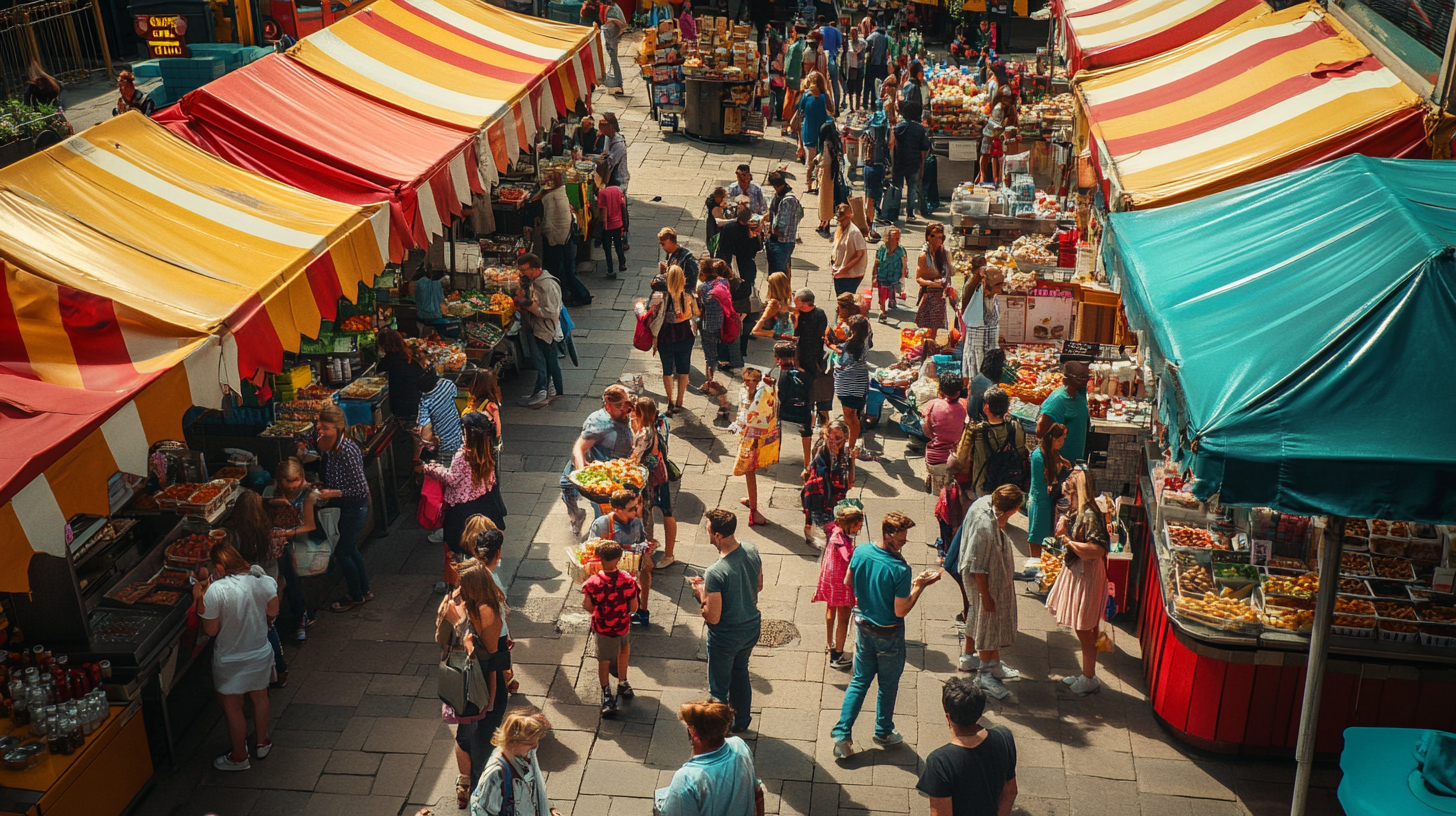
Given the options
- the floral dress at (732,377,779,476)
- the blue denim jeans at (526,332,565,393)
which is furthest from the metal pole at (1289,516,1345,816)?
the blue denim jeans at (526,332,565,393)

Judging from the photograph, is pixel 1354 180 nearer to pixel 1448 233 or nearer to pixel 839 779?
pixel 1448 233

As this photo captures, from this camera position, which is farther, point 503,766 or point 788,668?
point 788,668

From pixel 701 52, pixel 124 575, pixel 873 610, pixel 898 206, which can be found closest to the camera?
pixel 873 610

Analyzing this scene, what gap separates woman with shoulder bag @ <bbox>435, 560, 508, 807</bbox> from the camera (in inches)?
265

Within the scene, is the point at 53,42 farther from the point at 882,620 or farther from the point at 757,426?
the point at 882,620

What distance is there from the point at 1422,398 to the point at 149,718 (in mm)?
7194

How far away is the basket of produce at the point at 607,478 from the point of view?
8.50 metres

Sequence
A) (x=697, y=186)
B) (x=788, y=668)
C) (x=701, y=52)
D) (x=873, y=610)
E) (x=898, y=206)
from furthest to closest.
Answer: (x=701, y=52) < (x=697, y=186) < (x=898, y=206) < (x=788, y=668) < (x=873, y=610)

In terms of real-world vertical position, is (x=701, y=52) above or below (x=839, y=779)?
above

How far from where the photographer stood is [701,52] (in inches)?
828

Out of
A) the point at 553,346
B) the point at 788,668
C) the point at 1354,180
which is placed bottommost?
the point at 788,668

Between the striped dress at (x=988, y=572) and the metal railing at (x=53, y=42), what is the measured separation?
16018 millimetres

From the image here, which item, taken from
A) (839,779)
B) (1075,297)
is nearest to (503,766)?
(839,779)

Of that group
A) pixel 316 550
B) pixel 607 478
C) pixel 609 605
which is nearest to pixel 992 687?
pixel 609 605
